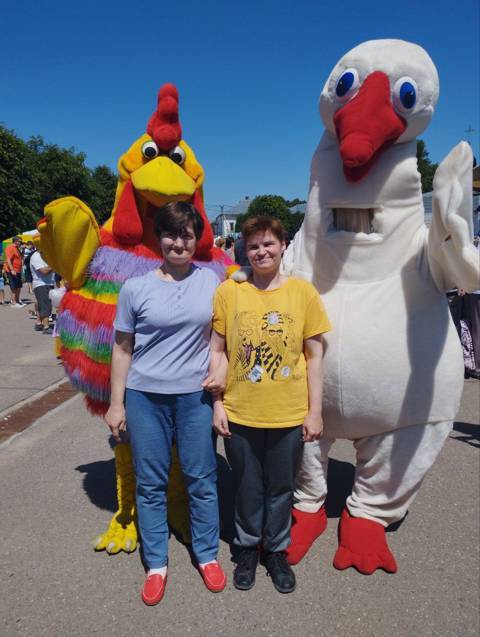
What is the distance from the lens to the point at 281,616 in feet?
6.49

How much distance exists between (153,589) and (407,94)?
2396 millimetres

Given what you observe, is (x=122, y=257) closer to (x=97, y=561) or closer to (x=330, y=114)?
(x=330, y=114)

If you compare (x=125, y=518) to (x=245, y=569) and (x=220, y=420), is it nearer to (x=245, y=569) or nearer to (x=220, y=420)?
(x=245, y=569)

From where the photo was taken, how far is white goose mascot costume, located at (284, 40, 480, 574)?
1937 mm

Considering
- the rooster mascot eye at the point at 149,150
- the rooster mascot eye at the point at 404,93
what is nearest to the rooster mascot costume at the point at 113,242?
the rooster mascot eye at the point at 149,150

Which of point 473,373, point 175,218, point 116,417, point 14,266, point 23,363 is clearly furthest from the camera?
point 14,266

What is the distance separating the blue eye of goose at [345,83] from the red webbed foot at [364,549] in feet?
6.67

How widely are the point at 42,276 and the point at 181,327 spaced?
666 cm

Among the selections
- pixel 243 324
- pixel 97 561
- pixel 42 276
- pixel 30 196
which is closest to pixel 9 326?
pixel 42 276

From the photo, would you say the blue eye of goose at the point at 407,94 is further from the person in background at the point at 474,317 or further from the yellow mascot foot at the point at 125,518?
the person in background at the point at 474,317

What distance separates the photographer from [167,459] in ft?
6.77

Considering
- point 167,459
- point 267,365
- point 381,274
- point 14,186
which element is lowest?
point 167,459

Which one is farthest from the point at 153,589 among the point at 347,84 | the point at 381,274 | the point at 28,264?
the point at 28,264

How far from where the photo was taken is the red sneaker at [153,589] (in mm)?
2039
